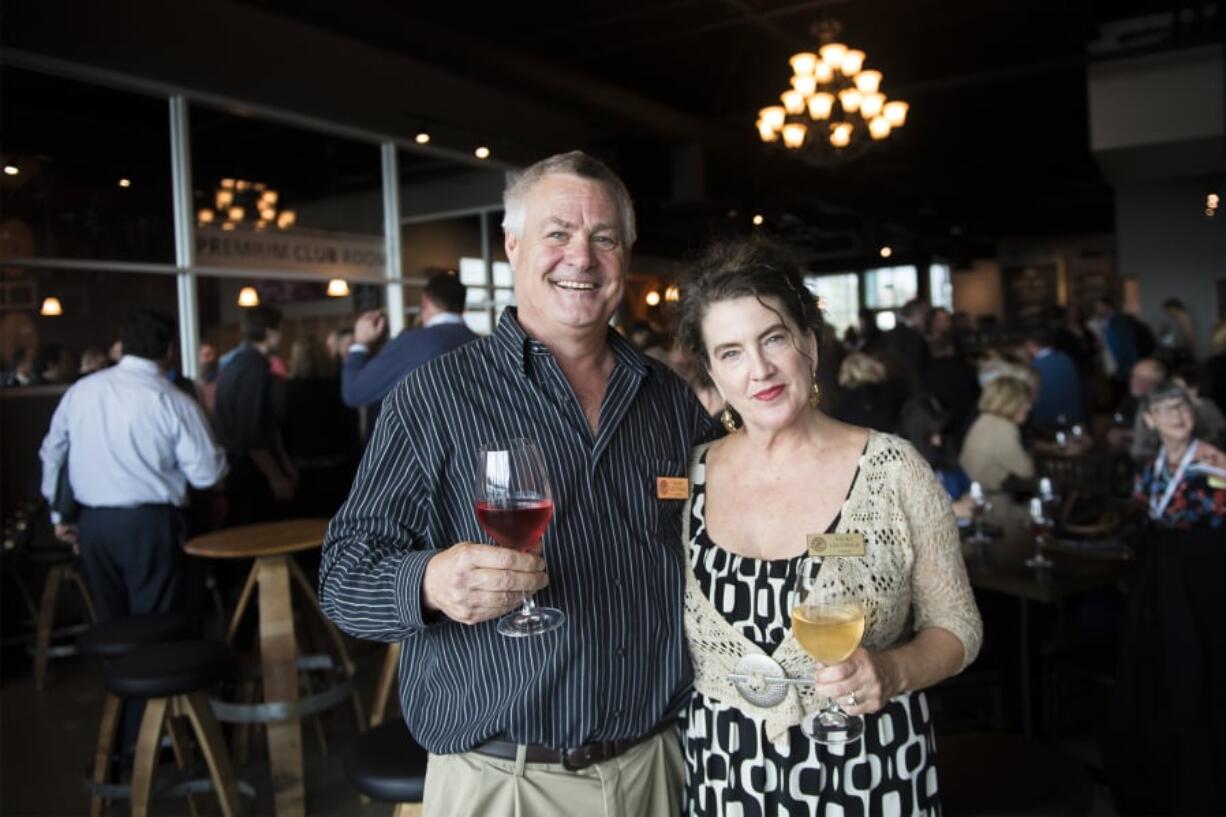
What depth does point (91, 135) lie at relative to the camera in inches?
215

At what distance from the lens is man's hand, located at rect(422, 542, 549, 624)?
45.2 inches

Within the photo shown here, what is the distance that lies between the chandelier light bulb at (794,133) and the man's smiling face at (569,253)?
560 centimetres

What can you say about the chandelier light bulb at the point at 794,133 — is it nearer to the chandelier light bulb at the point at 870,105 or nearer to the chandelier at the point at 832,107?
the chandelier at the point at 832,107

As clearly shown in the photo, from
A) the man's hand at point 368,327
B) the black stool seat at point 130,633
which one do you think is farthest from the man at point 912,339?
the black stool seat at point 130,633

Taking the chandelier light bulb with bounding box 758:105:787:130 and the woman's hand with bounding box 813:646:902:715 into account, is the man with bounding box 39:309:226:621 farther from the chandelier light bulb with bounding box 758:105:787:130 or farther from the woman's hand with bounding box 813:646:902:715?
the chandelier light bulb with bounding box 758:105:787:130

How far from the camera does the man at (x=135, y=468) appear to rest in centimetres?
372

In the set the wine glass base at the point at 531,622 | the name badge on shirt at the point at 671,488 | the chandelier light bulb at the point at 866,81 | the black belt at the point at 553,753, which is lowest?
the black belt at the point at 553,753

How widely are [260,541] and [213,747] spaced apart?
76cm

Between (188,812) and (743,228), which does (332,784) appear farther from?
(743,228)

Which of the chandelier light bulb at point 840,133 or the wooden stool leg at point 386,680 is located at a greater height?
the chandelier light bulb at point 840,133

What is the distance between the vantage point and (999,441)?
5008 millimetres

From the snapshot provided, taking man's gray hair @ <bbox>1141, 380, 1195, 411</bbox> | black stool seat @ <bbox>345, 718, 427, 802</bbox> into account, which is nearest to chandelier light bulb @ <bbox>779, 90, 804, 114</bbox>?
man's gray hair @ <bbox>1141, 380, 1195, 411</bbox>

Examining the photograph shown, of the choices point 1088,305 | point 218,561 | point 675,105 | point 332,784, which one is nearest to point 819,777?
point 332,784

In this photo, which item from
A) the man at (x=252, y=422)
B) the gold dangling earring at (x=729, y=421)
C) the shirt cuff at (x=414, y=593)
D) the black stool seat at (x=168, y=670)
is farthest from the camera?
the man at (x=252, y=422)
